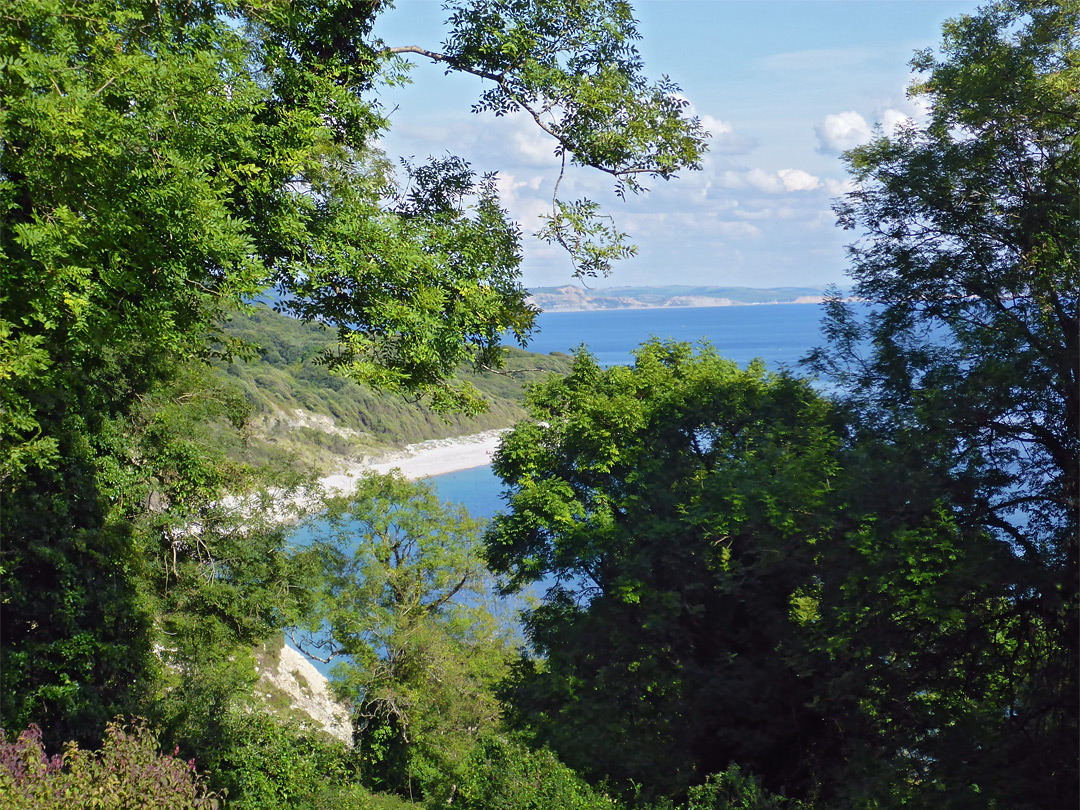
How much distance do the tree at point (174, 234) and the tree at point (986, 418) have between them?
408 centimetres

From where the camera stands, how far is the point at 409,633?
77.6ft

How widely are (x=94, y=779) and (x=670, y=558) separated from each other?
10371 millimetres

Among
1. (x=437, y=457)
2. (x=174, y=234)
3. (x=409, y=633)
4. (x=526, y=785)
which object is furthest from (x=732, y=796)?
(x=437, y=457)

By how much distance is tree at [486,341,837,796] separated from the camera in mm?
12742

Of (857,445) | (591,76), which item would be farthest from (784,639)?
(591,76)

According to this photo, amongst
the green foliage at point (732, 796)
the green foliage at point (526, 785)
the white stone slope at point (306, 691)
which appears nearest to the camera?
the green foliage at point (732, 796)

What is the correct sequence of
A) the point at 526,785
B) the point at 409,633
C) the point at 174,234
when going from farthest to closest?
the point at 409,633
the point at 526,785
the point at 174,234

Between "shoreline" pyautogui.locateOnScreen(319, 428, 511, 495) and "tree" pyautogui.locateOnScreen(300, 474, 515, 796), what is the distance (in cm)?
5846

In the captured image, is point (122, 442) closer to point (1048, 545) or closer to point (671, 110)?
point (671, 110)

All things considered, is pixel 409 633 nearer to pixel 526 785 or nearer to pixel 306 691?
pixel 306 691

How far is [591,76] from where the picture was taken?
8.12m

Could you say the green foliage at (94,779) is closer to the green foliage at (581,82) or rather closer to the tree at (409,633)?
the green foliage at (581,82)

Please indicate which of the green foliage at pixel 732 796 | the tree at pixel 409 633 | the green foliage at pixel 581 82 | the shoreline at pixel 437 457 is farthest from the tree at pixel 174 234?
the shoreline at pixel 437 457

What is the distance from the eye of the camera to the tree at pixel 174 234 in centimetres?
591
